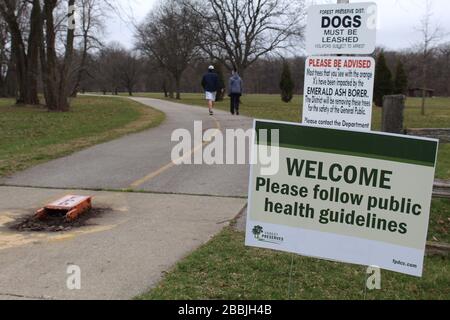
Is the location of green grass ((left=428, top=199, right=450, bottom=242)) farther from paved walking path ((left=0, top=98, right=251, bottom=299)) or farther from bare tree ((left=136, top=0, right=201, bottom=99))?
bare tree ((left=136, top=0, right=201, bottom=99))

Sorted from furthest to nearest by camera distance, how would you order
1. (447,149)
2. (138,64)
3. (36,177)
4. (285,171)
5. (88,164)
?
(138,64)
(447,149)
(88,164)
(36,177)
(285,171)

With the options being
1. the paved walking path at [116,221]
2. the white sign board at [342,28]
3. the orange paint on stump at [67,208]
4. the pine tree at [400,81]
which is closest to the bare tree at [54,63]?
the paved walking path at [116,221]

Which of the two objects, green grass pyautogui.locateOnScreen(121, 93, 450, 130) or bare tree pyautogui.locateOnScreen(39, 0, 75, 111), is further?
bare tree pyautogui.locateOnScreen(39, 0, 75, 111)

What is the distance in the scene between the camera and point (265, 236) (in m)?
4.32

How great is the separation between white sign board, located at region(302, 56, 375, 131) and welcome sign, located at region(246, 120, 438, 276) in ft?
1.62

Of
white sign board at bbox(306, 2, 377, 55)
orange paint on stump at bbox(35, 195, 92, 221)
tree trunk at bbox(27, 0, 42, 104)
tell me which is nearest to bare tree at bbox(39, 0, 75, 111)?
tree trunk at bbox(27, 0, 42, 104)

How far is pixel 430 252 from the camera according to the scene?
17.3ft

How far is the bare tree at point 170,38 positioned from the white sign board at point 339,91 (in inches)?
1885

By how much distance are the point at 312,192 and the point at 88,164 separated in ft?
24.2

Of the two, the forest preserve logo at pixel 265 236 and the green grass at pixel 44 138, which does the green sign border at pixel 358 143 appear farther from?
the green grass at pixel 44 138

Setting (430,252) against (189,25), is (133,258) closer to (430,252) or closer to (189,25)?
(430,252)

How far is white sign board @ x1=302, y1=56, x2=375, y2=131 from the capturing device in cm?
455

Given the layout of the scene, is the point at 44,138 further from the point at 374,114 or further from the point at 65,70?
the point at 374,114
